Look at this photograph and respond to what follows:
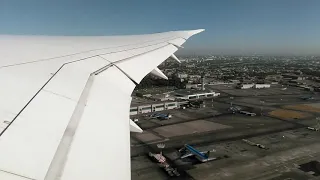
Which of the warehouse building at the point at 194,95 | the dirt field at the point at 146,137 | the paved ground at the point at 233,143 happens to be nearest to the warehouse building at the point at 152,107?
the paved ground at the point at 233,143

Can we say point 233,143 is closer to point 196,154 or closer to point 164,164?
point 196,154

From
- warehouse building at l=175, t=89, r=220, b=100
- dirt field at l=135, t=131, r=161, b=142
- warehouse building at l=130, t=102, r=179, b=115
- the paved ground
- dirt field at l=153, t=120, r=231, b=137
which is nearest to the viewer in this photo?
the paved ground

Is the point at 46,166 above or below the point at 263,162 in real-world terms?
above

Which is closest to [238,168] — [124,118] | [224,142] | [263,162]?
[263,162]

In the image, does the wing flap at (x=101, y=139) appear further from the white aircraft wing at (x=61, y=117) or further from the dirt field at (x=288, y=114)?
the dirt field at (x=288, y=114)

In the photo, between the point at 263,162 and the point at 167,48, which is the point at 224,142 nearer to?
the point at 263,162

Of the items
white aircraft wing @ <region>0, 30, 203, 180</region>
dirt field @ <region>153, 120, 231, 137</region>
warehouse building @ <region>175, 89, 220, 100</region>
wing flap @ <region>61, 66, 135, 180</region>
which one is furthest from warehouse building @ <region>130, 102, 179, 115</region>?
wing flap @ <region>61, 66, 135, 180</region>

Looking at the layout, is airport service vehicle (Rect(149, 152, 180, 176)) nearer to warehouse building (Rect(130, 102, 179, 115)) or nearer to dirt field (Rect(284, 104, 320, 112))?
warehouse building (Rect(130, 102, 179, 115))
